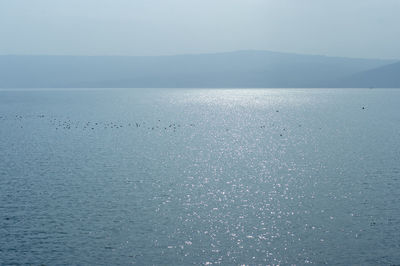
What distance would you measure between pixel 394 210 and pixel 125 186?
31322mm

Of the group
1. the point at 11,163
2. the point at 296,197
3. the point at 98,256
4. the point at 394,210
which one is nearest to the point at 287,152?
the point at 296,197

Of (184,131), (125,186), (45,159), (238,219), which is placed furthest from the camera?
(184,131)

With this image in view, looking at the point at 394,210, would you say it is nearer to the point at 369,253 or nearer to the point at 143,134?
the point at 369,253

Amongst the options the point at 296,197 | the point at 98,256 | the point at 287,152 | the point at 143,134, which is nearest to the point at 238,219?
the point at 296,197

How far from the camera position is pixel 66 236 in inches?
1551

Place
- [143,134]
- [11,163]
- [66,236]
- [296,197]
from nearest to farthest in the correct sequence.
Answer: [66,236] < [296,197] < [11,163] < [143,134]

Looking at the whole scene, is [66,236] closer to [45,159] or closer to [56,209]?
[56,209]

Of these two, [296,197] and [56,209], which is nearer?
[56,209]

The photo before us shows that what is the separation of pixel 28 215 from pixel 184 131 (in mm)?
80860

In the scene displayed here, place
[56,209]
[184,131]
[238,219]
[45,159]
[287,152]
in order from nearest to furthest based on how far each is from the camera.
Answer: [238,219], [56,209], [45,159], [287,152], [184,131]

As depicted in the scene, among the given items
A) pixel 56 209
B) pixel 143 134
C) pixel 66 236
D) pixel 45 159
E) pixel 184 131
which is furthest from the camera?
pixel 184 131

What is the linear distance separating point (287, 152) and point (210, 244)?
49203 millimetres

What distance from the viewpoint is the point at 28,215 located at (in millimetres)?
44812

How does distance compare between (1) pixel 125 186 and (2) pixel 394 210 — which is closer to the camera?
(2) pixel 394 210
